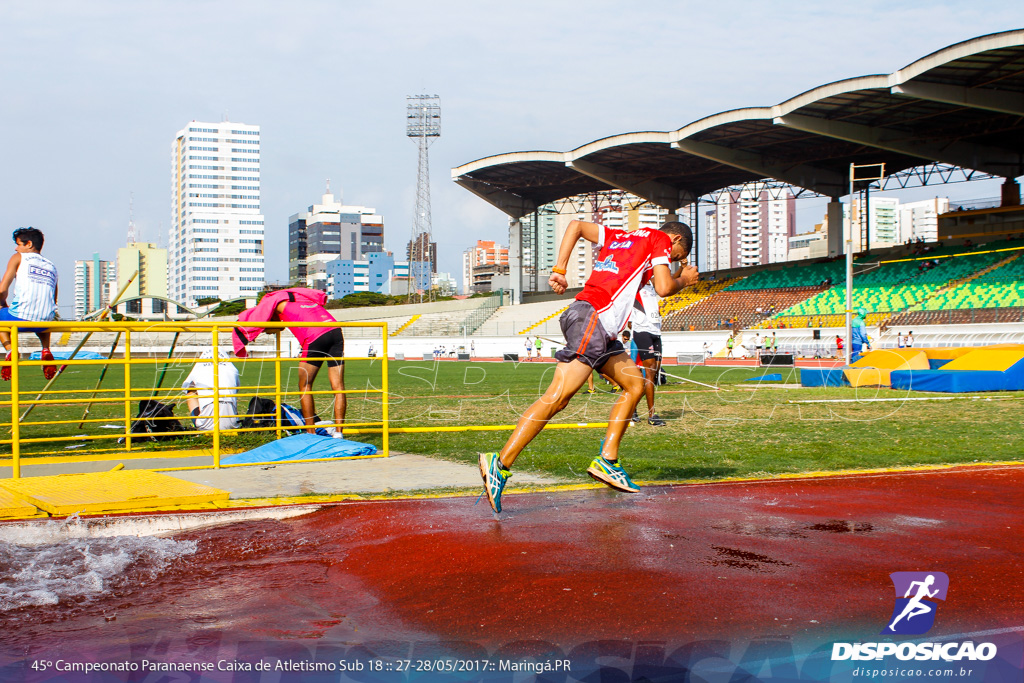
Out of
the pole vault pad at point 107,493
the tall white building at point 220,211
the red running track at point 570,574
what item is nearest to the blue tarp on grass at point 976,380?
the red running track at point 570,574

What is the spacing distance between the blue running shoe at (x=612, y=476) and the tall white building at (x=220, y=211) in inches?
7416

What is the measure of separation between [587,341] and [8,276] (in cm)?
516

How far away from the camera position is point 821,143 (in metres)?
45.8

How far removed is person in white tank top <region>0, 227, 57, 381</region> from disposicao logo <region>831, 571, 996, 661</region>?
6.82 meters

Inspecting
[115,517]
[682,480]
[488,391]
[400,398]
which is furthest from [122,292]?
[488,391]

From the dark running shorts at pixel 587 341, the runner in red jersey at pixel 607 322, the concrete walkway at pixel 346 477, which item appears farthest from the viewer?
the concrete walkway at pixel 346 477

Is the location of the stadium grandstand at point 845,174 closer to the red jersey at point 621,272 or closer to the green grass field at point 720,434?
the green grass field at point 720,434

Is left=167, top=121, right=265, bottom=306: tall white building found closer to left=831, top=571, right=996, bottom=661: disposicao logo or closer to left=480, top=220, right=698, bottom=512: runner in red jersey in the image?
left=480, top=220, right=698, bottom=512: runner in red jersey

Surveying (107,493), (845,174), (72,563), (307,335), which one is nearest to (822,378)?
(307,335)

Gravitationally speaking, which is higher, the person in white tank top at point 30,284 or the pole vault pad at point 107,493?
the person in white tank top at point 30,284

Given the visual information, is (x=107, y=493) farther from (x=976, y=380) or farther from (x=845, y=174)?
(x=845, y=174)

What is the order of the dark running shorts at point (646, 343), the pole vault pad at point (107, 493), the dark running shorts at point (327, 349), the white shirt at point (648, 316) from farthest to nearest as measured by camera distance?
the dark running shorts at point (646, 343) → the white shirt at point (648, 316) → the dark running shorts at point (327, 349) → the pole vault pad at point (107, 493)

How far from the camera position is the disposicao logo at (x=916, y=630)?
2525 millimetres

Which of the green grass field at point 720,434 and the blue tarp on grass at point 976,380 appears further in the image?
the blue tarp on grass at point 976,380
